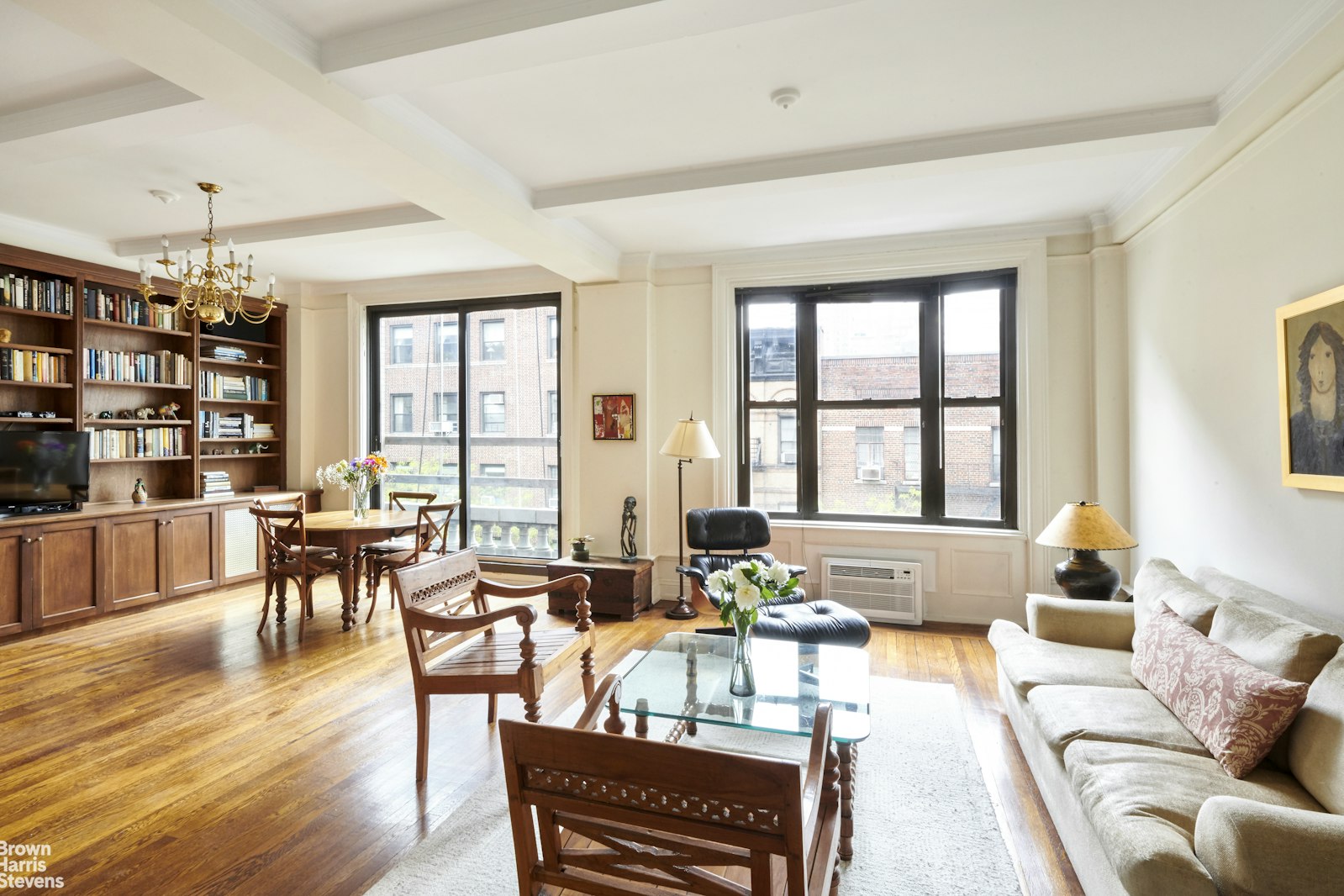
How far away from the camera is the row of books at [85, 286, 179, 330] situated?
5152mm

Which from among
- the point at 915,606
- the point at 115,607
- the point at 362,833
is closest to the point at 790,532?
the point at 915,606

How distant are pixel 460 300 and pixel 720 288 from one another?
251 cm

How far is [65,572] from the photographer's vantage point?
472 cm

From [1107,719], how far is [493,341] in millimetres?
5393

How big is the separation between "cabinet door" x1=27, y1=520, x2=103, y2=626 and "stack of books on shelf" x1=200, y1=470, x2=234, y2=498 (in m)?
1.05

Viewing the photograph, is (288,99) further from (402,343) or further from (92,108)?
(402,343)

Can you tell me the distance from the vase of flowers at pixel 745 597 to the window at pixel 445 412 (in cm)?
439

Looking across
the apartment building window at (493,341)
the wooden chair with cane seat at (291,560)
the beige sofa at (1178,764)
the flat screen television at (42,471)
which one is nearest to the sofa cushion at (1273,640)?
the beige sofa at (1178,764)

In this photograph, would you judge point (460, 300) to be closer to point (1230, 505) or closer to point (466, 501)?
point (466, 501)

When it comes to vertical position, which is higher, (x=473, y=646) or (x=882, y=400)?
(x=882, y=400)

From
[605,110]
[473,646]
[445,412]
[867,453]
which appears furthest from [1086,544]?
[445,412]

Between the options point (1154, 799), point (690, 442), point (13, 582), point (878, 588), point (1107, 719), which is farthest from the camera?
point (878, 588)

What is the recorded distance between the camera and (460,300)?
629 centimetres

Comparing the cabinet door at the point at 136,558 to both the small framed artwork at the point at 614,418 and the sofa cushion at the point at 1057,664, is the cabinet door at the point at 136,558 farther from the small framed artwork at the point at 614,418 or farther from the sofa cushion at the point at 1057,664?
the sofa cushion at the point at 1057,664
